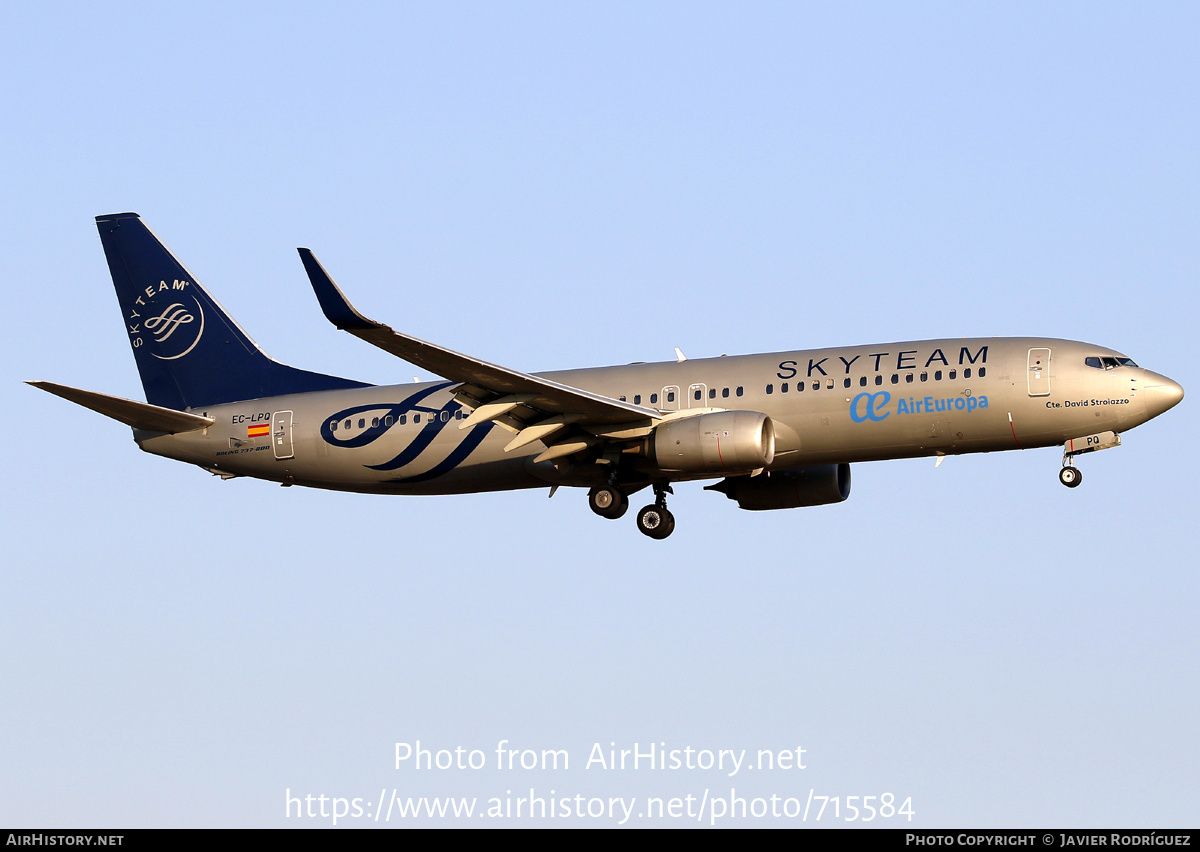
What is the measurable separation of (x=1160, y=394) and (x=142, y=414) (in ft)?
89.0

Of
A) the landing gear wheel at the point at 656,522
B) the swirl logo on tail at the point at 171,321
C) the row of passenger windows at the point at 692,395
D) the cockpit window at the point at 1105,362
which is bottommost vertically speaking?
the landing gear wheel at the point at 656,522

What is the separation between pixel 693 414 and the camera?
41125mm

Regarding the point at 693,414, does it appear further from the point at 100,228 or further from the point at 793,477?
the point at 100,228

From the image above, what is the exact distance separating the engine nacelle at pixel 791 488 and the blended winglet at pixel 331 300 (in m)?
13.7

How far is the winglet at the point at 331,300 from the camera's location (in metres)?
34.9

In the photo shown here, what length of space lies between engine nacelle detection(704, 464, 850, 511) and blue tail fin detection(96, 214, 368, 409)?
11475mm

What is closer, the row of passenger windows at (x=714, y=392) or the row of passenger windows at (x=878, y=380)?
the row of passenger windows at (x=878, y=380)

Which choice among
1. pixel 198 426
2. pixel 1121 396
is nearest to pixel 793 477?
pixel 1121 396

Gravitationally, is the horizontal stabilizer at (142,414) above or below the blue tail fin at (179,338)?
below

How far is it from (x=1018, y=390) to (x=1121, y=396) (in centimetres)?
247

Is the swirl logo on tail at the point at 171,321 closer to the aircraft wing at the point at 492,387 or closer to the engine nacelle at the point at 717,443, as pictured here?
the aircraft wing at the point at 492,387

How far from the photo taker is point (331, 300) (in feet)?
115

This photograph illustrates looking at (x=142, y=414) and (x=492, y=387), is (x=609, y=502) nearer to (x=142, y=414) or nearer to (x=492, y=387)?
(x=492, y=387)

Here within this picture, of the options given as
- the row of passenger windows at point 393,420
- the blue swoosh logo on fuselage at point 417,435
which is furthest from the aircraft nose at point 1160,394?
the row of passenger windows at point 393,420
